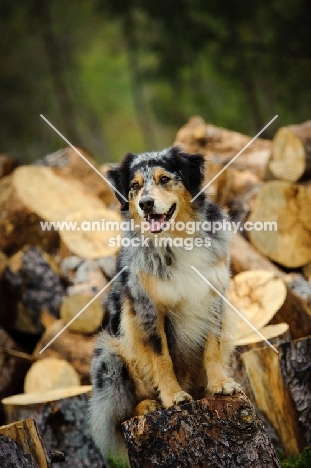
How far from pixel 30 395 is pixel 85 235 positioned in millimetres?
1839

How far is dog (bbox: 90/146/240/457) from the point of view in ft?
9.00

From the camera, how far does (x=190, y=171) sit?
2889mm

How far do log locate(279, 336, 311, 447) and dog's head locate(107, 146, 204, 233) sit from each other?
3.36 feet

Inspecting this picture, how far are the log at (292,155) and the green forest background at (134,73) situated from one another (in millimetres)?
3477

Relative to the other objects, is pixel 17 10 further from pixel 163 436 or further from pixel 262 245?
pixel 163 436

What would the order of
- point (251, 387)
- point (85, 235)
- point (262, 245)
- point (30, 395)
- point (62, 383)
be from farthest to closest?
point (85, 235) < point (262, 245) < point (62, 383) < point (30, 395) < point (251, 387)

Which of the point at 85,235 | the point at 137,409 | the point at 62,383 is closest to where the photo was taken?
the point at 137,409

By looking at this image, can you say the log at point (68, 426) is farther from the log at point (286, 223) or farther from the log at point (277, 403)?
the log at point (286, 223)

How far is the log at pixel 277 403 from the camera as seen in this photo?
334 cm

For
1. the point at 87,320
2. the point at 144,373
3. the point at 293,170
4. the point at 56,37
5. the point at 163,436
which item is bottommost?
the point at 163,436

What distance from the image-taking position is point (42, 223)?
560 centimetres

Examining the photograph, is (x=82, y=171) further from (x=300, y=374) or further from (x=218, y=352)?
(x=218, y=352)

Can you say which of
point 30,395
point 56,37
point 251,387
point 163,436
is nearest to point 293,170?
point 251,387

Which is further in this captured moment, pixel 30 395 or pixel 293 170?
pixel 293 170
